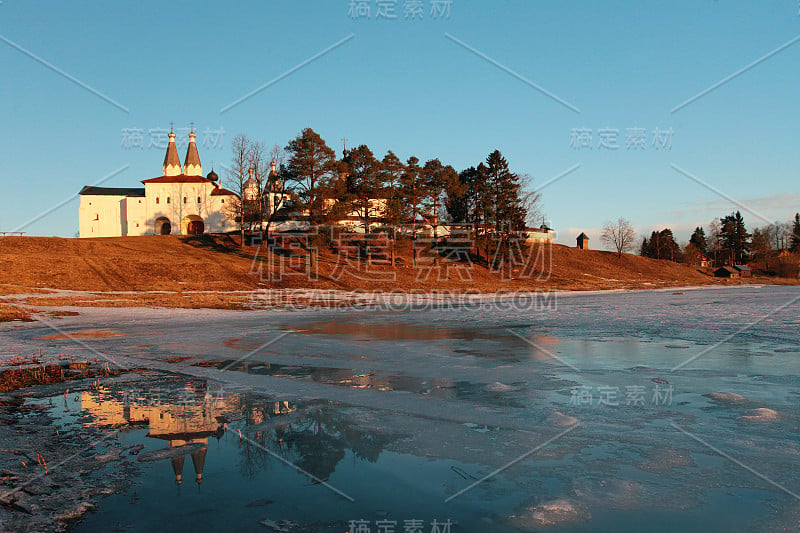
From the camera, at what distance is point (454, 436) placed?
23.9ft

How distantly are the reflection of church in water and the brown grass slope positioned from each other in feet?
103

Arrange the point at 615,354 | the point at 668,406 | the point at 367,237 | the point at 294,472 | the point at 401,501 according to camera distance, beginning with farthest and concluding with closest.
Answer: the point at 367,237, the point at 615,354, the point at 668,406, the point at 294,472, the point at 401,501

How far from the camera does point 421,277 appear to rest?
59969 mm

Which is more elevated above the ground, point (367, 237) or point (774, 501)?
point (367, 237)

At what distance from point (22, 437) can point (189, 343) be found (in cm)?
1002

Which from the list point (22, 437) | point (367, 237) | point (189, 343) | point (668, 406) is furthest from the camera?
point (367, 237)

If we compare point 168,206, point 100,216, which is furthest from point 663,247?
point 100,216

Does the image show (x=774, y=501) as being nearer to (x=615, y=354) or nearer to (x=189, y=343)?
(x=615, y=354)

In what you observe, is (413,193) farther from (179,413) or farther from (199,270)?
(179,413)

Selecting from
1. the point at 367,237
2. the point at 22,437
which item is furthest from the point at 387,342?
the point at 367,237

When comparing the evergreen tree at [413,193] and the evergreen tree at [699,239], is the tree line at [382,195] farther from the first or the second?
the evergreen tree at [699,239]

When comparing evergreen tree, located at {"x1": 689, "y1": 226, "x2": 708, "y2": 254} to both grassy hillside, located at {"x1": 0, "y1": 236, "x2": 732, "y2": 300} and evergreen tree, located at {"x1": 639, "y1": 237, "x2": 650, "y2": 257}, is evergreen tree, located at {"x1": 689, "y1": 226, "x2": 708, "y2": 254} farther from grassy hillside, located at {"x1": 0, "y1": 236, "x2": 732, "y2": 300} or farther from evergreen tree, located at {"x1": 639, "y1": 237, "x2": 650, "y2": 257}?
grassy hillside, located at {"x1": 0, "y1": 236, "x2": 732, "y2": 300}

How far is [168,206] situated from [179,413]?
82.4 meters

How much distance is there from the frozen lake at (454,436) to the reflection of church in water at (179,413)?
41 mm
